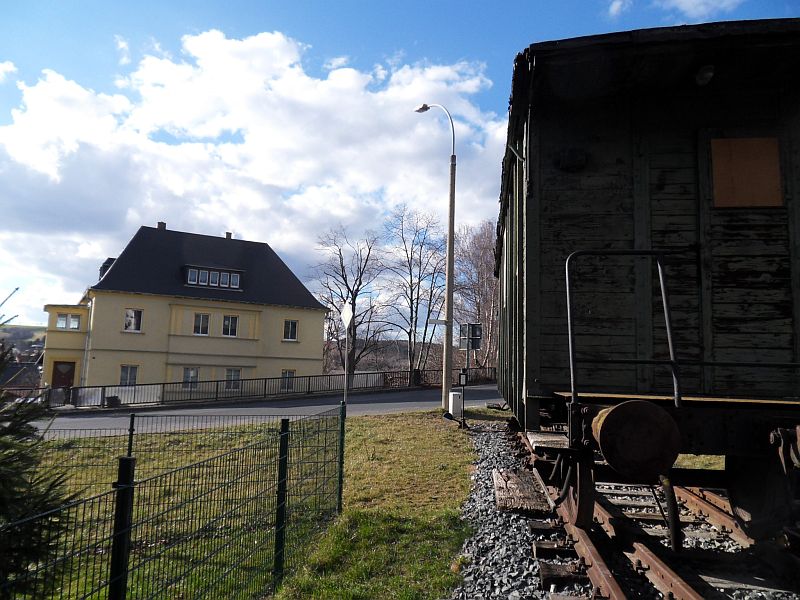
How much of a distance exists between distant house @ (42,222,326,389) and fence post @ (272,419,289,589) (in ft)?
82.9

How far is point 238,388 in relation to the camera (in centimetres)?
2895

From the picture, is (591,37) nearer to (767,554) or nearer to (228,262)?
(767,554)

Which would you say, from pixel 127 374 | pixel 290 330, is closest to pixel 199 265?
pixel 290 330

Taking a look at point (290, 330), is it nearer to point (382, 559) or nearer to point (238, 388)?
point (238, 388)

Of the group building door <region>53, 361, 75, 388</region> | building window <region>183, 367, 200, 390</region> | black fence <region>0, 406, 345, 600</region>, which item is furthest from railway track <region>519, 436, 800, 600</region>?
building door <region>53, 361, 75, 388</region>

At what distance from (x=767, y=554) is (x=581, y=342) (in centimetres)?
213

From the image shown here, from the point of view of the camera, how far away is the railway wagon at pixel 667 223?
188 inches

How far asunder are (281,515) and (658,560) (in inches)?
117

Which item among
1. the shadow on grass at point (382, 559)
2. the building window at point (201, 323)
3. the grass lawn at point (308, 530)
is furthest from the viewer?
the building window at point (201, 323)

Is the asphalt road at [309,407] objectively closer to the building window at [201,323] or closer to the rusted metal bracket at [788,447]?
the building window at [201,323]

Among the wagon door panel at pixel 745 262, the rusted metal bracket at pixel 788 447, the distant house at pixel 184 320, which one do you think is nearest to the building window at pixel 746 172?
the wagon door panel at pixel 745 262

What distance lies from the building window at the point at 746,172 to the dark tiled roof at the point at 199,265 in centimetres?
3277

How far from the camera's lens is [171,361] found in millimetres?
32938

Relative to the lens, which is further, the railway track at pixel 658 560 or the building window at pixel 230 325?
the building window at pixel 230 325
